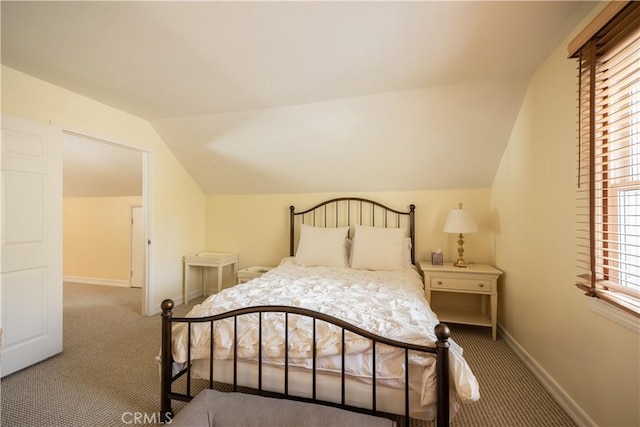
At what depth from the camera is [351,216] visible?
343 cm

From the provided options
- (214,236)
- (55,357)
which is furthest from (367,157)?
(55,357)

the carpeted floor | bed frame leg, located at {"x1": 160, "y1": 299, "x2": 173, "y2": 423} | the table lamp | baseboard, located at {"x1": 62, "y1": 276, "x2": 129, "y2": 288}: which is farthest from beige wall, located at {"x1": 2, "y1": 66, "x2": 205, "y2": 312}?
the table lamp

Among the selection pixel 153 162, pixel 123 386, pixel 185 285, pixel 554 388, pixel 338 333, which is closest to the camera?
pixel 338 333

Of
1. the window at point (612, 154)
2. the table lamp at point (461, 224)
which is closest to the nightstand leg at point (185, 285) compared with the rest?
the table lamp at point (461, 224)

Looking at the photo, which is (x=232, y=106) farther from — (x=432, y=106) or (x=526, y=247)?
(x=526, y=247)

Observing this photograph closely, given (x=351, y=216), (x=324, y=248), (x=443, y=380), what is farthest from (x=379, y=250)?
(x=443, y=380)

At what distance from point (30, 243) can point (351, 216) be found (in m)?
2.97

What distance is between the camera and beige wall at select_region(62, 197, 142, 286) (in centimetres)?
438

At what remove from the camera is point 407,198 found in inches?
128

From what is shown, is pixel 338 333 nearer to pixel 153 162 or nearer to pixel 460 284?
pixel 460 284

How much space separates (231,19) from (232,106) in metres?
1.24

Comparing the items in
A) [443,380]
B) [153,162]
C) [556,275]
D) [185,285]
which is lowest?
[185,285]

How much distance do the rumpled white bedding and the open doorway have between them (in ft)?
9.77

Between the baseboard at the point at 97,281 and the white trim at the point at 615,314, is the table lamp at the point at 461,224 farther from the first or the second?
the baseboard at the point at 97,281
